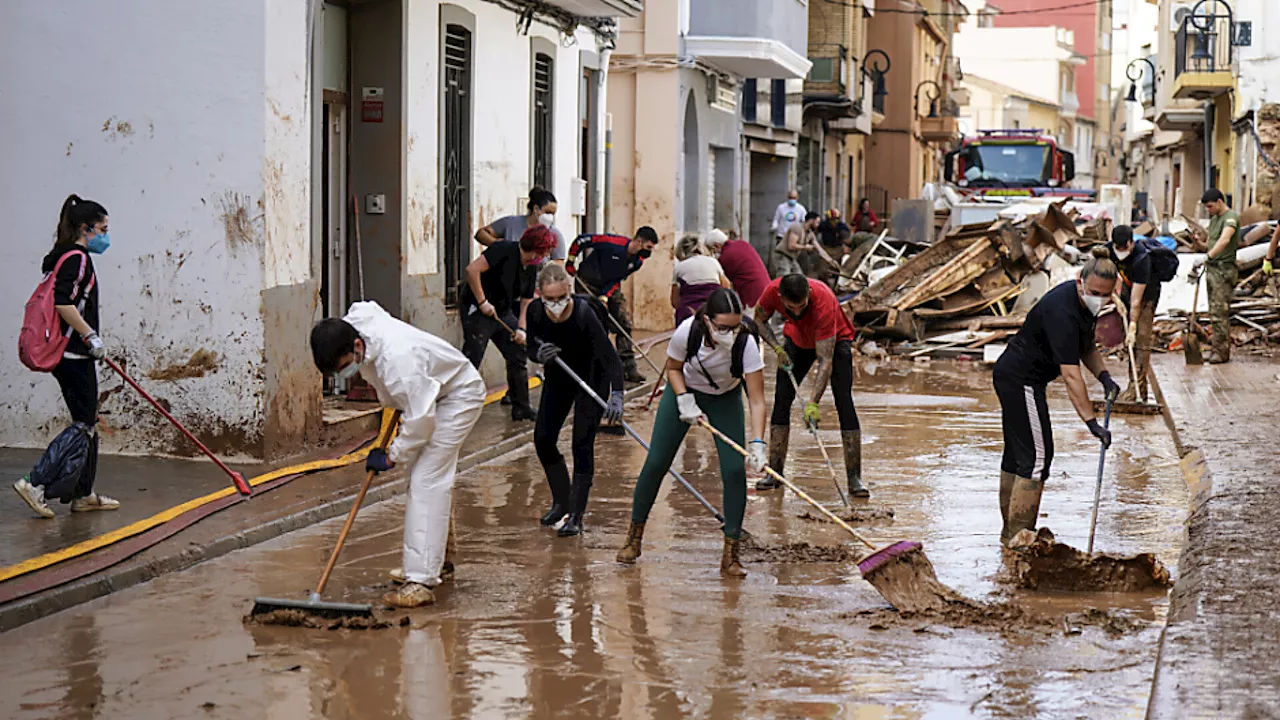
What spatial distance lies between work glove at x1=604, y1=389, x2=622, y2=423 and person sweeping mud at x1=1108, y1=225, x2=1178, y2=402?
7504mm

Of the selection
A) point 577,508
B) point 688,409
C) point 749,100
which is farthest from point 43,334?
point 749,100

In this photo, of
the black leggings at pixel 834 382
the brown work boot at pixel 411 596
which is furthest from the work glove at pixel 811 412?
the brown work boot at pixel 411 596

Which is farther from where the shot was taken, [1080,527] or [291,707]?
[1080,527]

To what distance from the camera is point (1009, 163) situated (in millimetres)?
36844

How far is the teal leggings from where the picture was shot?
319 inches

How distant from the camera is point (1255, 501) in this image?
9703mm

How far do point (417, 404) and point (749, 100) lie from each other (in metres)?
23.2

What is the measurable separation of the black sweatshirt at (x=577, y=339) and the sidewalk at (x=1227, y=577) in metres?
3.15

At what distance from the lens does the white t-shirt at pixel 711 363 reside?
26.5 ft

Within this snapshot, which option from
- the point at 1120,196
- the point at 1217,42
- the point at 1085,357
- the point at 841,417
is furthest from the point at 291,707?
the point at 1217,42

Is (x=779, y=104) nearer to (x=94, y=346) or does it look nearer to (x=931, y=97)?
(x=931, y=97)

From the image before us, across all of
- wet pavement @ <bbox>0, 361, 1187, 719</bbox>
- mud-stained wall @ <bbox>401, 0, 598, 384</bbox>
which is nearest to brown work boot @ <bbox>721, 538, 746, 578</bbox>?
wet pavement @ <bbox>0, 361, 1187, 719</bbox>

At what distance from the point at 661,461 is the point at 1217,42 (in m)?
30.1

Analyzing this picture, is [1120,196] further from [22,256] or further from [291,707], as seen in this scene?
[291,707]
